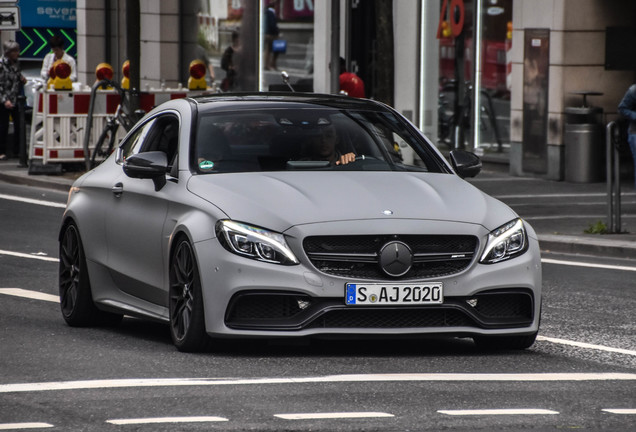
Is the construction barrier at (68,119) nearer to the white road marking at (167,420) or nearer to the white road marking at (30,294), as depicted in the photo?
the white road marking at (30,294)

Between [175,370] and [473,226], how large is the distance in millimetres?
1690

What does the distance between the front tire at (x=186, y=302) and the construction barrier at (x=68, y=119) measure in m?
14.7

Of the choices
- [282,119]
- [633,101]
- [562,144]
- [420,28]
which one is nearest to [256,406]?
[282,119]

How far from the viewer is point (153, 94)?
23516 millimetres

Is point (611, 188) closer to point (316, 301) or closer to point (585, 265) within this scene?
point (585, 265)

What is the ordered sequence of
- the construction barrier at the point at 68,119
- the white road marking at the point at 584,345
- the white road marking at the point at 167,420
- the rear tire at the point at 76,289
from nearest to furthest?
the white road marking at the point at 167,420
the white road marking at the point at 584,345
the rear tire at the point at 76,289
the construction barrier at the point at 68,119

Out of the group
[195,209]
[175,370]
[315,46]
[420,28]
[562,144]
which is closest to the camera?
[175,370]

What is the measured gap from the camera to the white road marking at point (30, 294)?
1119cm

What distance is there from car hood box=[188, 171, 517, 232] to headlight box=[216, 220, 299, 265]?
0.04 meters

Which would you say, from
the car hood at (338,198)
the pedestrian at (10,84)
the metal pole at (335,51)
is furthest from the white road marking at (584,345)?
the pedestrian at (10,84)

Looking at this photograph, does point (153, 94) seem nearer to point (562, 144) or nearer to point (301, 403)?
point (562, 144)

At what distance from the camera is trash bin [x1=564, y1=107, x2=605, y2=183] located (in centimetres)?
2266

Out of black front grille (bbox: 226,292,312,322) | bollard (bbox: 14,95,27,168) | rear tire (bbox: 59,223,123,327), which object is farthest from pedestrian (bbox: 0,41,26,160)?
black front grille (bbox: 226,292,312,322)

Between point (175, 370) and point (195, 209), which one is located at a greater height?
point (195, 209)
